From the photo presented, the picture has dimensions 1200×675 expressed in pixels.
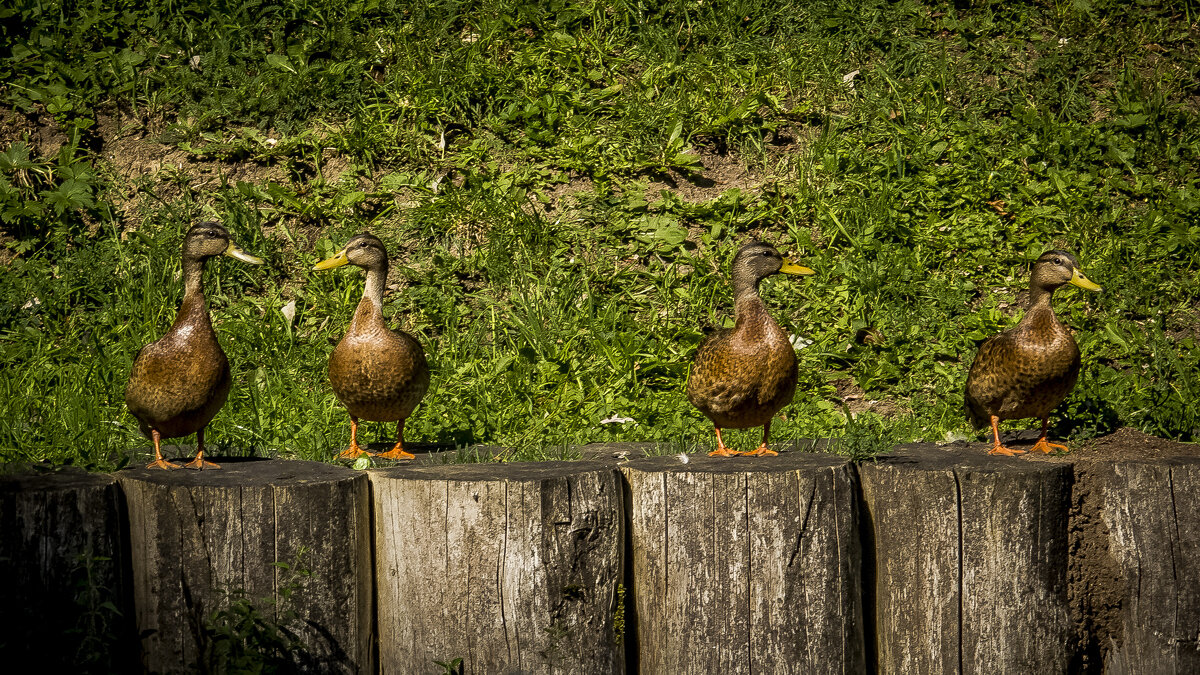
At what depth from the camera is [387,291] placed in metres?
6.95

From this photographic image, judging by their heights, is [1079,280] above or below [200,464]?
above

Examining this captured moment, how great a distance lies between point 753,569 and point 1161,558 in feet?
4.69

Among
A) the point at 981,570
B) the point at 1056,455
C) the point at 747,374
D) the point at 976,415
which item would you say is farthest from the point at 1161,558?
the point at 747,374

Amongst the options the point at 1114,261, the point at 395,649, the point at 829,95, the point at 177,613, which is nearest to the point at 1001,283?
the point at 1114,261

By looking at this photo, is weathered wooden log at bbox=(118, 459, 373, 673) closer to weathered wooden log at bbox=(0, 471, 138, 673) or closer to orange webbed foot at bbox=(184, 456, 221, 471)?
weathered wooden log at bbox=(0, 471, 138, 673)

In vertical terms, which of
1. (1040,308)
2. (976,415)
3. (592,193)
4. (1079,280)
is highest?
(592,193)

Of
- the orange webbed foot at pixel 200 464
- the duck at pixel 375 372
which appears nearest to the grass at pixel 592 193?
the duck at pixel 375 372

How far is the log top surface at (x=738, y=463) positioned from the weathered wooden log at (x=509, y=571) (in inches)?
8.4

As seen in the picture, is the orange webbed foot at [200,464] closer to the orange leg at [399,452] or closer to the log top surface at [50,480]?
the log top surface at [50,480]

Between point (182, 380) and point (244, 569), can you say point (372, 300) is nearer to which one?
point (182, 380)

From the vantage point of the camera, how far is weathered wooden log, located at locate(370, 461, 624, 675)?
3.26 meters

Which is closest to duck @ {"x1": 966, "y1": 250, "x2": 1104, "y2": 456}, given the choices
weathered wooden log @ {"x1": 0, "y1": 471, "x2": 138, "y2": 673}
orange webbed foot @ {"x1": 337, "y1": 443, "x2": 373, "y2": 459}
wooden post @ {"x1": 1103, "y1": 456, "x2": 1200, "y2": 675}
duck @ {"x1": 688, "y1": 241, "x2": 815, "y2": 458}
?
wooden post @ {"x1": 1103, "y1": 456, "x2": 1200, "y2": 675}

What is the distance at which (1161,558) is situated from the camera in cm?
348

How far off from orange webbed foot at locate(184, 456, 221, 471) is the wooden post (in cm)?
318
